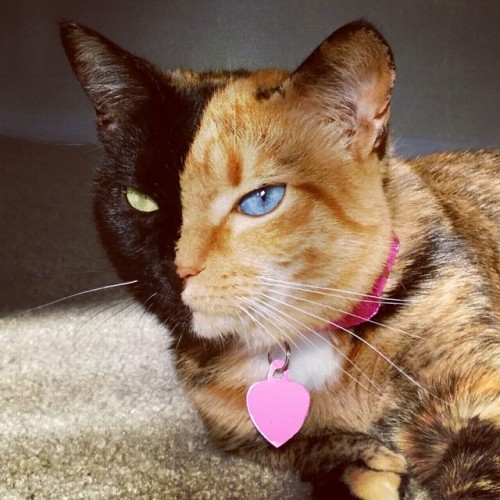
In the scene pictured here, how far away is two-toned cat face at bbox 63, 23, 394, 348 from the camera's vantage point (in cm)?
58

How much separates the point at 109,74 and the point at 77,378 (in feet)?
1.39

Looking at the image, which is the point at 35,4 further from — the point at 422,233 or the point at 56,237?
the point at 422,233

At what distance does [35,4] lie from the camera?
0.89 metres

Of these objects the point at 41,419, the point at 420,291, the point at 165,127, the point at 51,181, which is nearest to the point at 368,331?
the point at 420,291

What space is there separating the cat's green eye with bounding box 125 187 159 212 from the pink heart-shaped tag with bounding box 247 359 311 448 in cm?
21

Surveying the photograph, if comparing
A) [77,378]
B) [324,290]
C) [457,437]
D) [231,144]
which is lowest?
[77,378]

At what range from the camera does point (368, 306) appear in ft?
2.15

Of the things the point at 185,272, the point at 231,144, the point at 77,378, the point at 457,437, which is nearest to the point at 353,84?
the point at 231,144

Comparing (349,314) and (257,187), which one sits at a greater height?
(257,187)

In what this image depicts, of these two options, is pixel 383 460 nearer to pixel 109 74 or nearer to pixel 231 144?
Result: pixel 231 144

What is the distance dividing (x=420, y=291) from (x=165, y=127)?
308mm

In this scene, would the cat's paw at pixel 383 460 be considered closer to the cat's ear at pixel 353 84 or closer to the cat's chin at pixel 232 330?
the cat's chin at pixel 232 330

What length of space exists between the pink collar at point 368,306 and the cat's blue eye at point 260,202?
0.45 feet

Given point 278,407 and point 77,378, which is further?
point 77,378
